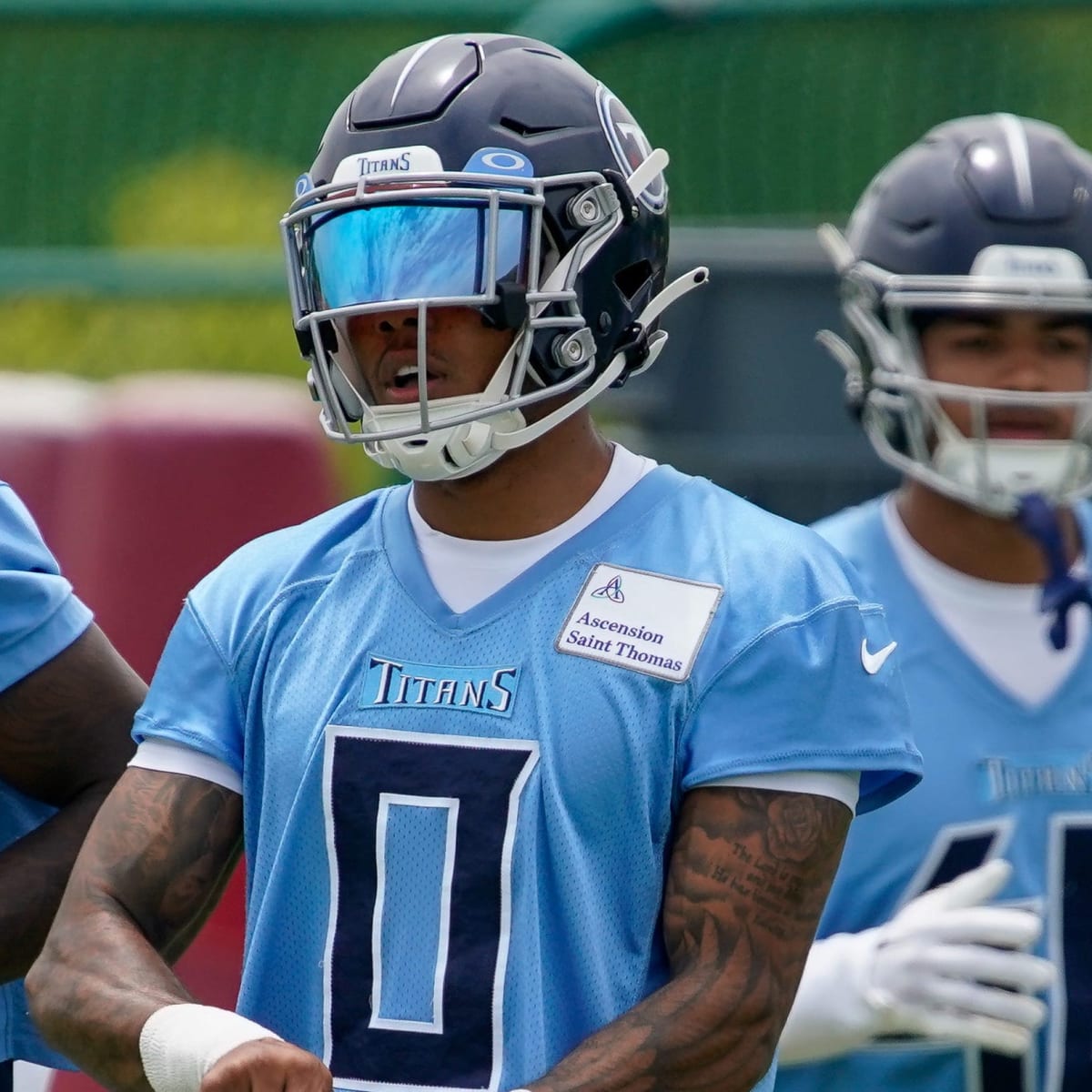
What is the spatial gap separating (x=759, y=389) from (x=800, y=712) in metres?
2.84

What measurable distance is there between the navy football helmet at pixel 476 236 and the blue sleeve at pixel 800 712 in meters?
0.35

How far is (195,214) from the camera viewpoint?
948 cm

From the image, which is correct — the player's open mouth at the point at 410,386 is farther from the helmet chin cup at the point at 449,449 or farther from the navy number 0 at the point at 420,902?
the navy number 0 at the point at 420,902

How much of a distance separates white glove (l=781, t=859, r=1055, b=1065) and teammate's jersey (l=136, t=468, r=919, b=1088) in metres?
0.66

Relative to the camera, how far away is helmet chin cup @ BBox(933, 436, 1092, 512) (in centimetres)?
360

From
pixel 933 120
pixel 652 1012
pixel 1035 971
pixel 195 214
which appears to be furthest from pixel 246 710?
pixel 195 214

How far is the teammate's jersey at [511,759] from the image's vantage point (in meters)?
2.42

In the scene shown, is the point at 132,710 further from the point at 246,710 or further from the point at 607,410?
the point at 607,410

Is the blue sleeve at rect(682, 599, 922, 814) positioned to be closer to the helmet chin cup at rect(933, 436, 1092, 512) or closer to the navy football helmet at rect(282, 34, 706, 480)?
the navy football helmet at rect(282, 34, 706, 480)

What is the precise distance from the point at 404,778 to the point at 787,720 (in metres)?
0.39

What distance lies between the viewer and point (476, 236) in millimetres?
2529

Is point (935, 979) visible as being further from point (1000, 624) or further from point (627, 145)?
point (627, 145)

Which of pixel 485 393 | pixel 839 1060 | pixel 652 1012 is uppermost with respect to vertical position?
pixel 485 393

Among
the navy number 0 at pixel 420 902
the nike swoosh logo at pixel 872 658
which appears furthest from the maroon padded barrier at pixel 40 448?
the nike swoosh logo at pixel 872 658
